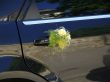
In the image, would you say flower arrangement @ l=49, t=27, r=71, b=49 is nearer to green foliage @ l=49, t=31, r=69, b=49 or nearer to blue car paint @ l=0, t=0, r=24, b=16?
green foliage @ l=49, t=31, r=69, b=49

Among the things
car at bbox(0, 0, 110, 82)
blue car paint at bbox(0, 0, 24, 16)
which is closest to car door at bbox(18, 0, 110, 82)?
car at bbox(0, 0, 110, 82)

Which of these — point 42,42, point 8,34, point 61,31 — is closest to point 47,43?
point 42,42

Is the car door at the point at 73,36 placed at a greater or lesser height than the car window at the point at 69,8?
lesser

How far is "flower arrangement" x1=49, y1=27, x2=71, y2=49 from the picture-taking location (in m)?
4.41

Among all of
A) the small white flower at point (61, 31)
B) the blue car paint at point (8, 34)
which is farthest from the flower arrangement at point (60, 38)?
the blue car paint at point (8, 34)

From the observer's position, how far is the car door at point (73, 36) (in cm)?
439

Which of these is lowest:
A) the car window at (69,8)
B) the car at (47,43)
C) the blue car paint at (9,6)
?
the car at (47,43)

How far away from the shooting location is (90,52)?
14.9 feet

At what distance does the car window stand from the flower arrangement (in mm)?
138

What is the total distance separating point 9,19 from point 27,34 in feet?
0.62

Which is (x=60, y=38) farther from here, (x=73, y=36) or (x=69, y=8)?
(x=69, y=8)

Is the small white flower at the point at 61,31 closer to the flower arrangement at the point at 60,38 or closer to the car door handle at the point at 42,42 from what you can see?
the flower arrangement at the point at 60,38

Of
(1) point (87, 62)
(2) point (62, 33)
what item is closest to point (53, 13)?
(2) point (62, 33)

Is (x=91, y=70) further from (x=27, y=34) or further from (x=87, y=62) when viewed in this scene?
(x=27, y=34)
